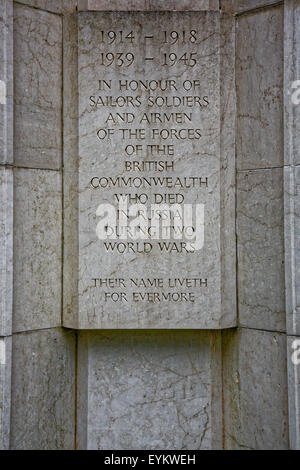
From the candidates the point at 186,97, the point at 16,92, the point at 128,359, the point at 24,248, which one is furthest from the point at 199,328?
the point at 16,92

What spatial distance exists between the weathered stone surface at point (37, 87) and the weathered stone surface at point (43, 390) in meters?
1.36

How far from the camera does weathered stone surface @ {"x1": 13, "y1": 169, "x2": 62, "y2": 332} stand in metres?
4.05

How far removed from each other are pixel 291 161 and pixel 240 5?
1335mm

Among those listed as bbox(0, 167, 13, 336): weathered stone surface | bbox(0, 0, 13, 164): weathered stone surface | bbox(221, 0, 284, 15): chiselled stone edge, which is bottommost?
bbox(0, 167, 13, 336): weathered stone surface

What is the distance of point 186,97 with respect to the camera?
163 inches

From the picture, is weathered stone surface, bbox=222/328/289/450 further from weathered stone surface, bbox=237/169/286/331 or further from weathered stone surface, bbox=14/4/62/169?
weathered stone surface, bbox=14/4/62/169

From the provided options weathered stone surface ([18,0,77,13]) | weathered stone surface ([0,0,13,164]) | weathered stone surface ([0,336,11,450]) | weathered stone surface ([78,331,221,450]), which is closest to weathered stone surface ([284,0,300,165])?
weathered stone surface ([78,331,221,450])

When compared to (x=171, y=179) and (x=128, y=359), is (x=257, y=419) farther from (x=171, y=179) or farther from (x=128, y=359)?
(x=171, y=179)

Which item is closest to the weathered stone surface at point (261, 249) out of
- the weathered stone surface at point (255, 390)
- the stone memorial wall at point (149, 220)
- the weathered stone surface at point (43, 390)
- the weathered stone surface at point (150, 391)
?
the stone memorial wall at point (149, 220)

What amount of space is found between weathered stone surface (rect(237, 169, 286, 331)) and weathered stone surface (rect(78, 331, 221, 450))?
424 millimetres

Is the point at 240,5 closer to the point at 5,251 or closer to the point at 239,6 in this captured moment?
the point at 239,6

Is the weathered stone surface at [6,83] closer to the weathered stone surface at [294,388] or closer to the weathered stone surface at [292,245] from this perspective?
the weathered stone surface at [292,245]

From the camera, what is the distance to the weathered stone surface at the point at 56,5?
4.18 m
